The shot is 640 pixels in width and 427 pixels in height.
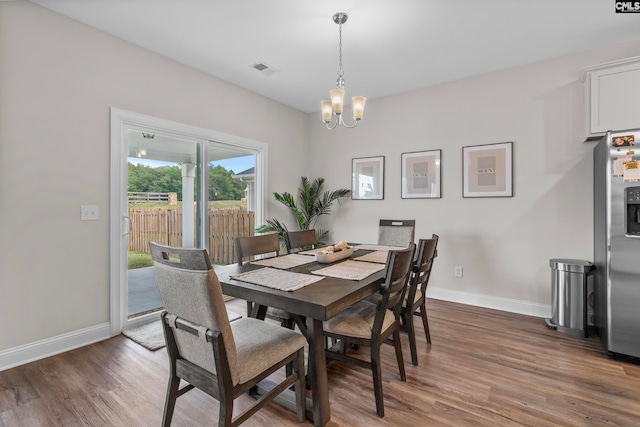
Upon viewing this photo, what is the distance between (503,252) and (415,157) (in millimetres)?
1519

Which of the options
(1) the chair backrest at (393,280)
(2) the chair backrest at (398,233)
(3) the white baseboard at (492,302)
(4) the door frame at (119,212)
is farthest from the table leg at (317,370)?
(3) the white baseboard at (492,302)

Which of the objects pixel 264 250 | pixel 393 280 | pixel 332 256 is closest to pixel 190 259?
pixel 393 280

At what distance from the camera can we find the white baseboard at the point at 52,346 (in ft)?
6.93

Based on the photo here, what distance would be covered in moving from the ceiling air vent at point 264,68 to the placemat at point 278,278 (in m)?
2.32

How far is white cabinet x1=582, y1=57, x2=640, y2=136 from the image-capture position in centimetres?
247

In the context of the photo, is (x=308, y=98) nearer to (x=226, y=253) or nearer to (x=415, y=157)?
(x=415, y=157)

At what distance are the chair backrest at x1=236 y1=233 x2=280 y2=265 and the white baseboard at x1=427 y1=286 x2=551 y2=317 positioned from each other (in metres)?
2.27

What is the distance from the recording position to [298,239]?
114 inches

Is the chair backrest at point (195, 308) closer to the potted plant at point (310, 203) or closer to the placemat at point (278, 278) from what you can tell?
the placemat at point (278, 278)

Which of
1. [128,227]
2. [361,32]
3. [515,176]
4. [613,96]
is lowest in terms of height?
[128,227]

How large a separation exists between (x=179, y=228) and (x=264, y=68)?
1.99 m

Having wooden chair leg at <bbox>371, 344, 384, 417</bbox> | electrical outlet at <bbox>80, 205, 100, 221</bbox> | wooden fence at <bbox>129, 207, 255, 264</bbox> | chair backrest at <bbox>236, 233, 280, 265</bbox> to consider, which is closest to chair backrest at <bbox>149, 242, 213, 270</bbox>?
chair backrest at <bbox>236, 233, 280, 265</bbox>

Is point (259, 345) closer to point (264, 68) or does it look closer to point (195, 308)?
point (195, 308)

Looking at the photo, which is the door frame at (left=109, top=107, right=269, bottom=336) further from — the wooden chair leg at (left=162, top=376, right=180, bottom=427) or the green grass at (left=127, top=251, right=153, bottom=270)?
the wooden chair leg at (left=162, top=376, right=180, bottom=427)
